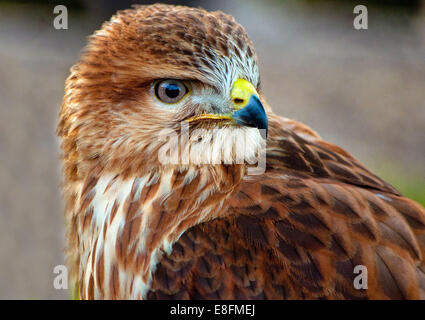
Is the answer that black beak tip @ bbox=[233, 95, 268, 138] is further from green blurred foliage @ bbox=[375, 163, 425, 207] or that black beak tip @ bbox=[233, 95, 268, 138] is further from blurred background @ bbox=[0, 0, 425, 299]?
green blurred foliage @ bbox=[375, 163, 425, 207]

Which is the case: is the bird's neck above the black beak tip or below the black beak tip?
below

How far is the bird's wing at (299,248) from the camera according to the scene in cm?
198

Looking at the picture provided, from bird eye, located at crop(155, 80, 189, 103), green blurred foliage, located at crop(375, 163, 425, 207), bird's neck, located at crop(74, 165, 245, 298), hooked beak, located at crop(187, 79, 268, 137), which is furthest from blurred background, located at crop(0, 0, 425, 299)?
hooked beak, located at crop(187, 79, 268, 137)

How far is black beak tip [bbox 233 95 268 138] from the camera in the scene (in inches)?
80.9

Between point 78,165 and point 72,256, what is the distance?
1.59 ft

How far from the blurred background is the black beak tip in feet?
6.80

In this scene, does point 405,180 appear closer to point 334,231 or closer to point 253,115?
point 334,231

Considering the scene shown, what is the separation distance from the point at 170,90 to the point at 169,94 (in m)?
0.02

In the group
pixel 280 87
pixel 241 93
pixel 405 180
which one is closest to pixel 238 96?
pixel 241 93

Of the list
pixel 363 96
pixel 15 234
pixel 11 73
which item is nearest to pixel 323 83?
pixel 363 96

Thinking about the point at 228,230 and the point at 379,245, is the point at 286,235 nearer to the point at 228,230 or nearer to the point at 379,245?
the point at 228,230

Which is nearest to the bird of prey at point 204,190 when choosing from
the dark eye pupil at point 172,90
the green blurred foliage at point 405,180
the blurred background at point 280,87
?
the dark eye pupil at point 172,90

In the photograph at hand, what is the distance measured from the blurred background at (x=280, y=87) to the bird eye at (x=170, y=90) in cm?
183

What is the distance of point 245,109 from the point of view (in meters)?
2.09
